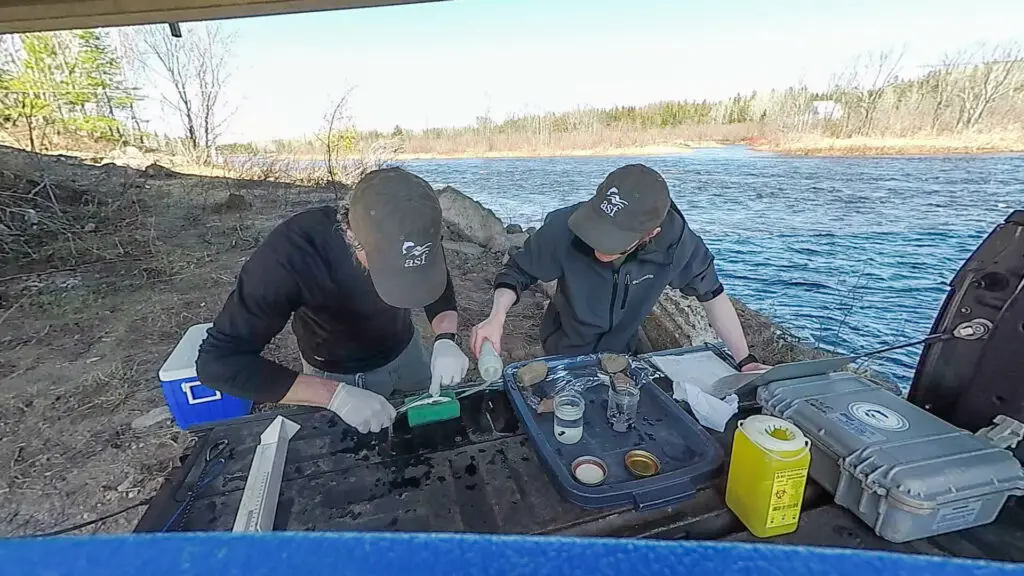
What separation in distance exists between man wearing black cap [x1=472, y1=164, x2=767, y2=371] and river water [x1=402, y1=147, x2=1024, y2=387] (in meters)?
1.99

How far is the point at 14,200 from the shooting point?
15.6 feet

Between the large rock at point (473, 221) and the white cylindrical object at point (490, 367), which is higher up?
the white cylindrical object at point (490, 367)

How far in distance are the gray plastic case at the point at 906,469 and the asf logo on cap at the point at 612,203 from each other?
0.82 metres

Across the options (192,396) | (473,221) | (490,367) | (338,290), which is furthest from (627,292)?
(473,221)

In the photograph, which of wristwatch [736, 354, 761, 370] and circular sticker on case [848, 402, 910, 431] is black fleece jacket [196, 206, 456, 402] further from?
circular sticker on case [848, 402, 910, 431]

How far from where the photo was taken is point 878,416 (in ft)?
3.40

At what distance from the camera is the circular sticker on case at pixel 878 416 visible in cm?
100

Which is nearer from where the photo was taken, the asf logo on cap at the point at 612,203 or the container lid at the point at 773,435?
the container lid at the point at 773,435

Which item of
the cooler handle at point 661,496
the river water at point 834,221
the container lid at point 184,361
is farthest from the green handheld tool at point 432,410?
the river water at point 834,221

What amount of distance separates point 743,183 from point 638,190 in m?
12.9

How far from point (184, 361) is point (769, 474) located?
2159 mm

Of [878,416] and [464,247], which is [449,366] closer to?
[878,416]

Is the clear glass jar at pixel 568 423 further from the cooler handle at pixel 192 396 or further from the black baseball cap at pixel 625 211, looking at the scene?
the cooler handle at pixel 192 396

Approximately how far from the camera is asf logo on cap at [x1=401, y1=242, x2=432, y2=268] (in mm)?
1337
